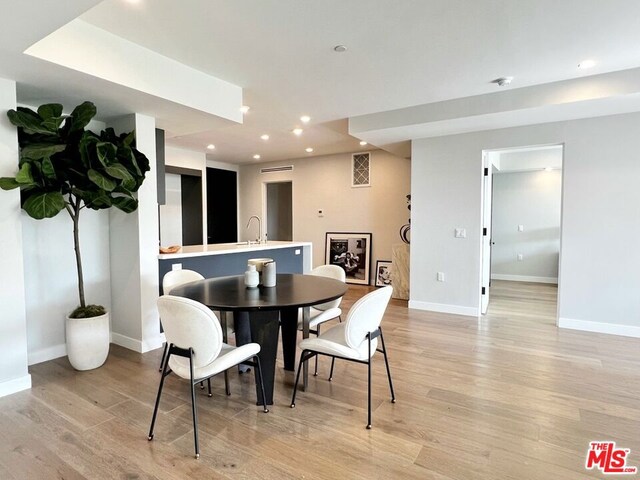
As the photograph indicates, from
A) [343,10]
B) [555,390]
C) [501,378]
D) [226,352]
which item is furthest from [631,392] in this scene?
[343,10]

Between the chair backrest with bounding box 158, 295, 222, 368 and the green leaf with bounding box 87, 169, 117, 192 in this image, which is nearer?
the chair backrest with bounding box 158, 295, 222, 368

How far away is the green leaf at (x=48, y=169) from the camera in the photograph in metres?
2.62

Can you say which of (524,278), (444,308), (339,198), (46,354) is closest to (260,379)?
(46,354)

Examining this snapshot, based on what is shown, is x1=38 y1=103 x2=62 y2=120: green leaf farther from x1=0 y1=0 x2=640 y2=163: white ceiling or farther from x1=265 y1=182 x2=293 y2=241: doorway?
x1=265 y1=182 x2=293 y2=241: doorway

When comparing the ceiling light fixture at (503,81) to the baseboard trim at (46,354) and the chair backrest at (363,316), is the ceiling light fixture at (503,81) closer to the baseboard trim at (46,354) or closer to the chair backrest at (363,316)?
the chair backrest at (363,316)

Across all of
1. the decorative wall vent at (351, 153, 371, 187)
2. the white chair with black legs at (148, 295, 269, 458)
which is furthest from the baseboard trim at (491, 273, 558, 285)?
the white chair with black legs at (148, 295, 269, 458)

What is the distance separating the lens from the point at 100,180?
272 cm

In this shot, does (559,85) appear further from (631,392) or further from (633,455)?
(633,455)

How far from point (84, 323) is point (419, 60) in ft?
11.5

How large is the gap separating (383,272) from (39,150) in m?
5.59

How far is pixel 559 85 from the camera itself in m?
3.45

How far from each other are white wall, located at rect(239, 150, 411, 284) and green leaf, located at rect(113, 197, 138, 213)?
183 inches

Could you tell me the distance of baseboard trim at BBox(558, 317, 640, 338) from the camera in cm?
388

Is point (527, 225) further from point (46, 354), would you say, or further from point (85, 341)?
point (46, 354)
